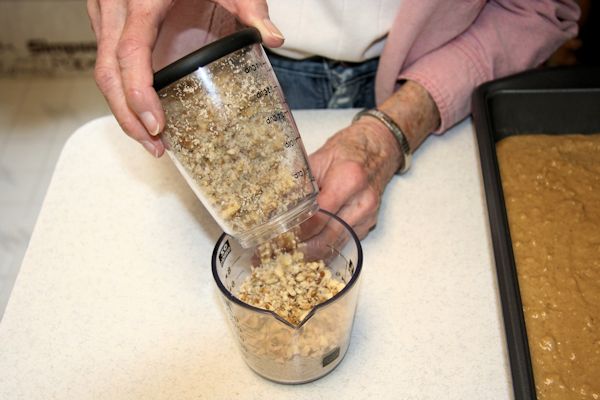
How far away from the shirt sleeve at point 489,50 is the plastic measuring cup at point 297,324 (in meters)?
0.41

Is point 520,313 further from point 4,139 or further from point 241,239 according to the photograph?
point 4,139

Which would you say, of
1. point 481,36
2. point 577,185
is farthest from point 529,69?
point 577,185

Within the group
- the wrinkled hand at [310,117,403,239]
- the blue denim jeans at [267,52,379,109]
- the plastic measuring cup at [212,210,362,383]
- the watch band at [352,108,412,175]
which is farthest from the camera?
the blue denim jeans at [267,52,379,109]

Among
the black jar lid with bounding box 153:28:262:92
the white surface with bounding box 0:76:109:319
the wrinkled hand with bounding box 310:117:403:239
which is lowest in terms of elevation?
the white surface with bounding box 0:76:109:319

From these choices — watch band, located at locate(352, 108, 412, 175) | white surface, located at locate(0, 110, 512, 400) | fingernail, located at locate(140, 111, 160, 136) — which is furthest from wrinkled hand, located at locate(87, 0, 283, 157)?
watch band, located at locate(352, 108, 412, 175)

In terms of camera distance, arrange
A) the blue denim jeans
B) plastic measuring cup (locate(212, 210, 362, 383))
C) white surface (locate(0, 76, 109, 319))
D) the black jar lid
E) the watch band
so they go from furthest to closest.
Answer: white surface (locate(0, 76, 109, 319)) < the blue denim jeans < the watch band < plastic measuring cup (locate(212, 210, 362, 383)) < the black jar lid

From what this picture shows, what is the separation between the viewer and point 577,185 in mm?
1057

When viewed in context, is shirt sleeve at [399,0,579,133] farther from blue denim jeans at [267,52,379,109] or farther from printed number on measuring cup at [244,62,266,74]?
printed number on measuring cup at [244,62,266,74]

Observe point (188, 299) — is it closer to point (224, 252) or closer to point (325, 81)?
point (224, 252)

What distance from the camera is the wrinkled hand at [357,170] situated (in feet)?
3.24

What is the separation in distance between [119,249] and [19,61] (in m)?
2.23

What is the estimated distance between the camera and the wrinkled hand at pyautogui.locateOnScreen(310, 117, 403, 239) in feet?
3.24

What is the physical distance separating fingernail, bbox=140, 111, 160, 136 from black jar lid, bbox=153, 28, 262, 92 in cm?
3

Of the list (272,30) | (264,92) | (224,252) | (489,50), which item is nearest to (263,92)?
(264,92)
